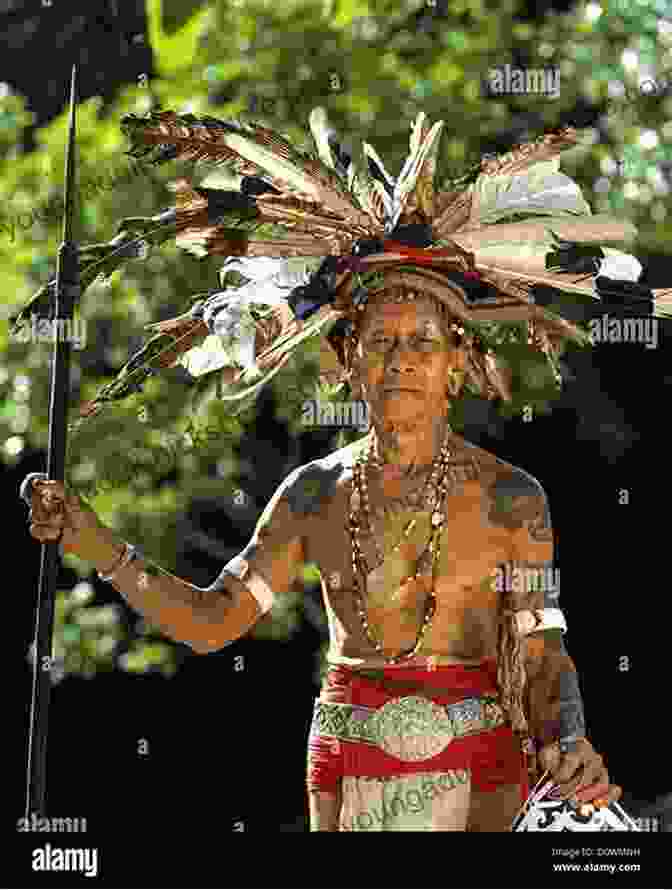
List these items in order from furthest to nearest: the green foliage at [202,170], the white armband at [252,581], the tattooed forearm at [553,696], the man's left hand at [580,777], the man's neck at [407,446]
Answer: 1. the green foliage at [202,170]
2. the white armband at [252,581]
3. the man's neck at [407,446]
4. the tattooed forearm at [553,696]
5. the man's left hand at [580,777]

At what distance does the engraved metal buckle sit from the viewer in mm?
5656

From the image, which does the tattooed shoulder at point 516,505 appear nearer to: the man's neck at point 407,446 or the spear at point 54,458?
the man's neck at point 407,446

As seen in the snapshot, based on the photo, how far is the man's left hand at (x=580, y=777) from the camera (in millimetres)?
5492

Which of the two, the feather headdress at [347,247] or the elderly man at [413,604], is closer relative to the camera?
the elderly man at [413,604]

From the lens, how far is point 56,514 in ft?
18.2

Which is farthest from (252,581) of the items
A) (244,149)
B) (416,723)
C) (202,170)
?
(202,170)

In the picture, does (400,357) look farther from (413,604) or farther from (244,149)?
(244,149)

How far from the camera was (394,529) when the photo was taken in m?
5.80

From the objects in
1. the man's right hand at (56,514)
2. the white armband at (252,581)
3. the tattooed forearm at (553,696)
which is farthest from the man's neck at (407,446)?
the man's right hand at (56,514)

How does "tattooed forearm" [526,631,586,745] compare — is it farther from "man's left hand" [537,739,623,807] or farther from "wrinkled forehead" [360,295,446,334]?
"wrinkled forehead" [360,295,446,334]

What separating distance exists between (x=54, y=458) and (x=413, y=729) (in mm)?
994

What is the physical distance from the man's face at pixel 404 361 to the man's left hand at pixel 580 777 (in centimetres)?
81

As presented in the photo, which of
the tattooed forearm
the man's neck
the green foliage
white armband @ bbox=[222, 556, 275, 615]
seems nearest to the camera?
the tattooed forearm

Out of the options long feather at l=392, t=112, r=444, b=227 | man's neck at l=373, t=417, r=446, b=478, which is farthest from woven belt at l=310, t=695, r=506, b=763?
long feather at l=392, t=112, r=444, b=227
